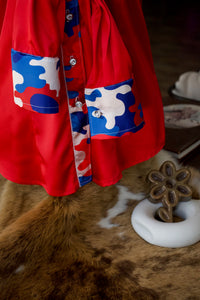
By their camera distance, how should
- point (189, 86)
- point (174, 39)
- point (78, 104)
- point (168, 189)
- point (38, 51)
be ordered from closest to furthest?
point (38, 51) < point (78, 104) < point (168, 189) < point (189, 86) < point (174, 39)

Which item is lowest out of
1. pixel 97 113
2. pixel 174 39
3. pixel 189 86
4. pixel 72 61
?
pixel 174 39

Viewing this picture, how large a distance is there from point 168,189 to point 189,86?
820 mm

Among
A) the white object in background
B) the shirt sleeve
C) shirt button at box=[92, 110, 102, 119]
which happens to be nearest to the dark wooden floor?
the white object in background

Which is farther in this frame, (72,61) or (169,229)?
(169,229)

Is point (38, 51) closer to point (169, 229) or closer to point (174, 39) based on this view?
point (169, 229)

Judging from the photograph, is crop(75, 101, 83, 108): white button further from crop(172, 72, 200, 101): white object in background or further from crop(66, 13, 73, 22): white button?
crop(172, 72, 200, 101): white object in background

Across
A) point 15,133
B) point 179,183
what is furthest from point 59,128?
point 179,183

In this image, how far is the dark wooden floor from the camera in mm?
1994

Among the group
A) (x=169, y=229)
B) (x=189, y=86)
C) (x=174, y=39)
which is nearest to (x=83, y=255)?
(x=169, y=229)

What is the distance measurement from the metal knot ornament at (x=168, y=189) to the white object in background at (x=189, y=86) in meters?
0.74

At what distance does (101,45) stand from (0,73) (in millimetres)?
250

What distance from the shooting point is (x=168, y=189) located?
3.09ft

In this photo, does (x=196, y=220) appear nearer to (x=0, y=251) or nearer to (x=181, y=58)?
(x=0, y=251)

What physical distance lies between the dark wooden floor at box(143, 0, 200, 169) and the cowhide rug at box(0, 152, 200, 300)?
0.38 meters
